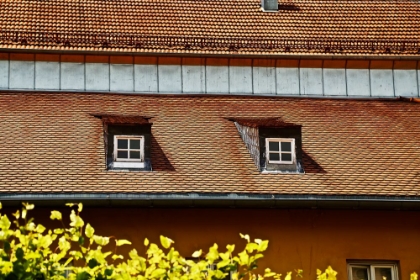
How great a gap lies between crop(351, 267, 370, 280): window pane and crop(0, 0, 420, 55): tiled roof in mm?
6632

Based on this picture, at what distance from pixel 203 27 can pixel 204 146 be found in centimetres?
562

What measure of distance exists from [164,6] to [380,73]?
15.9 feet

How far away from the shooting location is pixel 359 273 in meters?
18.5

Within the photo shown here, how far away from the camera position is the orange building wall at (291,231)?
17969 mm

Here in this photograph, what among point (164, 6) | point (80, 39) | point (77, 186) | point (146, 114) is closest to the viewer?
point (77, 186)

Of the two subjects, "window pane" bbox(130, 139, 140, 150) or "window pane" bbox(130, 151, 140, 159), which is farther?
"window pane" bbox(130, 139, 140, 150)

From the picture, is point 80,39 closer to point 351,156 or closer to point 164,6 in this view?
point 164,6

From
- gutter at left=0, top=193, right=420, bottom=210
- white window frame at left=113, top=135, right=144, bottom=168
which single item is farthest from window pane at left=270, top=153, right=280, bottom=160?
white window frame at left=113, top=135, right=144, bottom=168

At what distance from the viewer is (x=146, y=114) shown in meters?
20.8

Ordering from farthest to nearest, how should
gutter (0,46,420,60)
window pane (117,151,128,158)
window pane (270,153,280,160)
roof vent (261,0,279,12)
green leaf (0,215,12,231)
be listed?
roof vent (261,0,279,12)
gutter (0,46,420,60)
window pane (270,153,280,160)
window pane (117,151,128,158)
green leaf (0,215,12,231)

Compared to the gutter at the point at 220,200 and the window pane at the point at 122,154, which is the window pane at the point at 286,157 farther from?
the window pane at the point at 122,154

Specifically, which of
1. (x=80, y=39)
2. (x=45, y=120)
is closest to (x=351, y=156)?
(x=45, y=120)

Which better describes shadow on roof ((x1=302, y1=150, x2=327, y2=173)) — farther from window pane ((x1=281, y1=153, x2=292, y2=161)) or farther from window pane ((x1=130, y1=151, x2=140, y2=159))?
window pane ((x1=130, y1=151, x2=140, y2=159))

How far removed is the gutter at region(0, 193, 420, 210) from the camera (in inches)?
679
